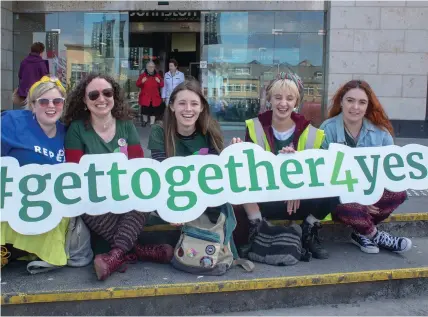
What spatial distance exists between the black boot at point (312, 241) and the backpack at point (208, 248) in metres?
0.54

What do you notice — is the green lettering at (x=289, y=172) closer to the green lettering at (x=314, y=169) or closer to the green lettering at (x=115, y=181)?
the green lettering at (x=314, y=169)

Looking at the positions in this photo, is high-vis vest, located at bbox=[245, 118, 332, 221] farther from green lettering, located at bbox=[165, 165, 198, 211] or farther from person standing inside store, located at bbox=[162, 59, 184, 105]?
person standing inside store, located at bbox=[162, 59, 184, 105]

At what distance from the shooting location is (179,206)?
310 cm

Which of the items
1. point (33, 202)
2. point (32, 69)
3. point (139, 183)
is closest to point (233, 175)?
point (139, 183)

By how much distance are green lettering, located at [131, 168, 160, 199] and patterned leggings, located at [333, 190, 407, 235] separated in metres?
1.38

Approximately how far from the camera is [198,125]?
3.51 metres

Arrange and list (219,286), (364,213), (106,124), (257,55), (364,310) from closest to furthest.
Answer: (219,286) → (364,310) → (106,124) → (364,213) → (257,55)

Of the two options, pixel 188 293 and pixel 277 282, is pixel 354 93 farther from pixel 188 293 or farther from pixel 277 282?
pixel 188 293

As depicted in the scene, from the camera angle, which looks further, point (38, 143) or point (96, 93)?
point (96, 93)

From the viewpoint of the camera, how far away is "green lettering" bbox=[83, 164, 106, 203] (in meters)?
3.04

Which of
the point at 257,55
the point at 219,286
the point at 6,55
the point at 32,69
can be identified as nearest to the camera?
the point at 219,286

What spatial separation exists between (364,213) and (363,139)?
1.93 ft

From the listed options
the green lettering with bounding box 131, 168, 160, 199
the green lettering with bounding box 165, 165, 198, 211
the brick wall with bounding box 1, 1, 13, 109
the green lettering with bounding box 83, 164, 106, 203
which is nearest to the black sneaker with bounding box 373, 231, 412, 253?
the green lettering with bounding box 165, 165, 198, 211

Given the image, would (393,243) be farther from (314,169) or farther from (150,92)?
(150,92)
